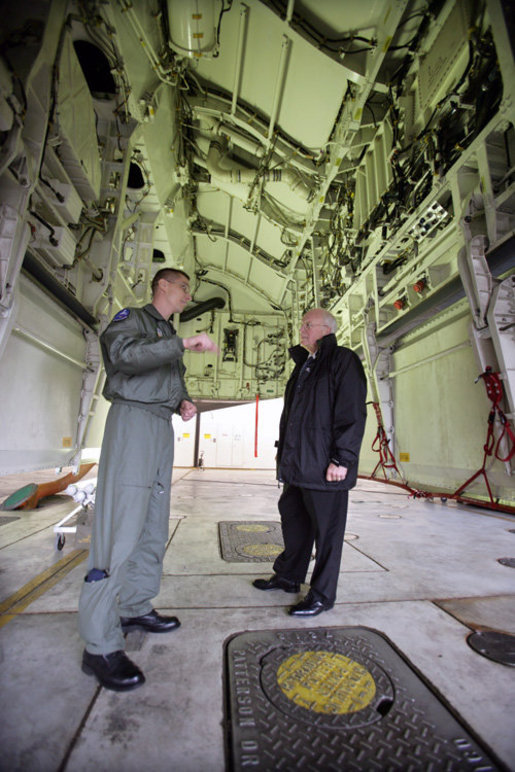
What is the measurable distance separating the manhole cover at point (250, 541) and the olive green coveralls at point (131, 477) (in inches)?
44.7

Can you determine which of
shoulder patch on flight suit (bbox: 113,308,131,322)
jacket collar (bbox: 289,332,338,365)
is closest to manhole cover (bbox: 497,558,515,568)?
jacket collar (bbox: 289,332,338,365)

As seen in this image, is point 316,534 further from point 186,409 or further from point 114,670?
point 114,670

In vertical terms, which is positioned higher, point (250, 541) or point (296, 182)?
point (296, 182)

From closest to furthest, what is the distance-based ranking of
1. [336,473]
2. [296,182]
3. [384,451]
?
[336,473]
[384,451]
[296,182]

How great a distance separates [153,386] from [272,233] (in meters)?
9.44

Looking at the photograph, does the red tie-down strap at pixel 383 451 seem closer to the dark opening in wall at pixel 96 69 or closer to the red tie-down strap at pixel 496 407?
the red tie-down strap at pixel 496 407

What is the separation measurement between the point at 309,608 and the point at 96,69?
21.0 feet

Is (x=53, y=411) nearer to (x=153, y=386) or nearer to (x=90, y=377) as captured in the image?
(x=90, y=377)

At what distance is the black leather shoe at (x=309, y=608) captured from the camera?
5.75ft

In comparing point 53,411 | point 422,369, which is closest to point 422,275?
point 422,369

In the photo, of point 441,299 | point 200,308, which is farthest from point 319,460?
point 200,308

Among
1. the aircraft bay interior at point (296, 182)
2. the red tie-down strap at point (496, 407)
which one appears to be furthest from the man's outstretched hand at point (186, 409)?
the red tie-down strap at point (496, 407)

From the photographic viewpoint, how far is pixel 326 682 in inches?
49.3

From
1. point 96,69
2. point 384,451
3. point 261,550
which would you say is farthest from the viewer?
point 384,451
